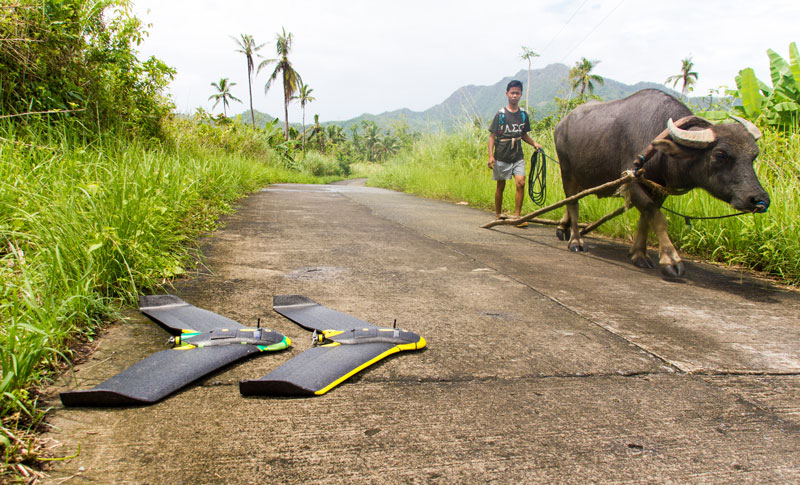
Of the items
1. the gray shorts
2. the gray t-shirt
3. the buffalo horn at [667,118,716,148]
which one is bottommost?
the gray shorts

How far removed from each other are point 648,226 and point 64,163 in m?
4.96

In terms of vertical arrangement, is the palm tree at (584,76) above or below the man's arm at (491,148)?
above

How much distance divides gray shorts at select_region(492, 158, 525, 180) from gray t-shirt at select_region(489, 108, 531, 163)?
76 mm

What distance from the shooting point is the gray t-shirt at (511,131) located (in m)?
7.12

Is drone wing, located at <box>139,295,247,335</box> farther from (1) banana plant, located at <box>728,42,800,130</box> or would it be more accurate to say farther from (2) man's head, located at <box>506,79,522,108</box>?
Answer: (1) banana plant, located at <box>728,42,800,130</box>

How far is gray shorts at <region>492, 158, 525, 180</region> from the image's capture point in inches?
284

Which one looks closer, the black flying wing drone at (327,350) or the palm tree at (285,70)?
the black flying wing drone at (327,350)

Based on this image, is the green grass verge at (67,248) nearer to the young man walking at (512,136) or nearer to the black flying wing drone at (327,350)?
the black flying wing drone at (327,350)

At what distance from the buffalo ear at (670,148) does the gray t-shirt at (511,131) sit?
10.9 ft

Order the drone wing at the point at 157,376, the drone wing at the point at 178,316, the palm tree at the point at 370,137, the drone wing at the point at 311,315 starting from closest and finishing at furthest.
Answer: the drone wing at the point at 157,376
the drone wing at the point at 178,316
the drone wing at the point at 311,315
the palm tree at the point at 370,137

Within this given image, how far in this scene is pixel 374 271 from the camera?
3.56 m

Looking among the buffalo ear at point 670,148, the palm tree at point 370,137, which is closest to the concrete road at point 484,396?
the buffalo ear at point 670,148

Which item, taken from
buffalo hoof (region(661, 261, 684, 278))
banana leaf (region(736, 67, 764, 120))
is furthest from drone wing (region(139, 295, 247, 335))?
banana leaf (region(736, 67, 764, 120))

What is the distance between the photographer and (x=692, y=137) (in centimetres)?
363
